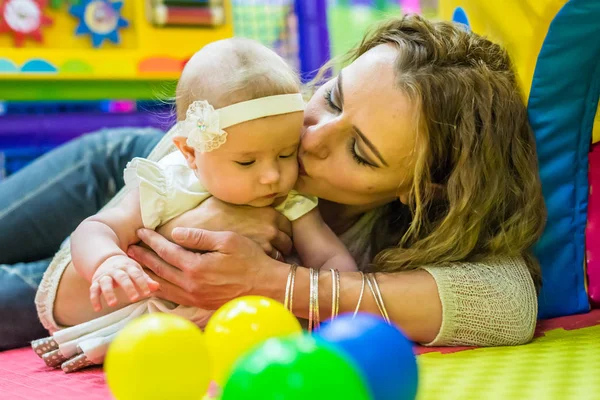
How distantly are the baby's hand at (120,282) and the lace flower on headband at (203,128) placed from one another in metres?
0.22

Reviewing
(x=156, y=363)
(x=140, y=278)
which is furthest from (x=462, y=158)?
(x=156, y=363)

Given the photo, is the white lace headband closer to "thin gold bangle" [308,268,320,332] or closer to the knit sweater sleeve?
"thin gold bangle" [308,268,320,332]

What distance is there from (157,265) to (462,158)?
0.52 metres

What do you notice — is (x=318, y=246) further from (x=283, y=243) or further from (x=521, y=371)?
(x=521, y=371)

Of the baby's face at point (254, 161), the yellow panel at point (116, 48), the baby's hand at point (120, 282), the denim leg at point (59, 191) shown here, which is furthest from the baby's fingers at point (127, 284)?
the yellow panel at point (116, 48)

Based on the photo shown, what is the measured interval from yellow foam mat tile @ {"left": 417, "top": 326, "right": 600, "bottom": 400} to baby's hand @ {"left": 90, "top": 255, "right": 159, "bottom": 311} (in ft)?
1.25

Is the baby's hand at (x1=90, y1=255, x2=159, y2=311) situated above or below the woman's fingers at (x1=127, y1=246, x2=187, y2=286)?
above

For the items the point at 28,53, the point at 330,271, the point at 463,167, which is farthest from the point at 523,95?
the point at 28,53

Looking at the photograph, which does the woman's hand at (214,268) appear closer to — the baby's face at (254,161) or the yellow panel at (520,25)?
the baby's face at (254,161)

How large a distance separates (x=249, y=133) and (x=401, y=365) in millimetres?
498

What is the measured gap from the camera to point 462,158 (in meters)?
1.11

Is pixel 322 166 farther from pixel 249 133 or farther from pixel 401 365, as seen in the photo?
pixel 401 365

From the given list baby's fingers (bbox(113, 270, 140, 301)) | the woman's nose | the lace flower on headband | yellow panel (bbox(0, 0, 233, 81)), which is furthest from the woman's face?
yellow panel (bbox(0, 0, 233, 81))

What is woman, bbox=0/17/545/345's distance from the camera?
106 cm
